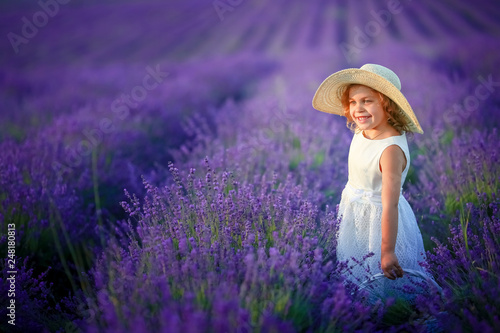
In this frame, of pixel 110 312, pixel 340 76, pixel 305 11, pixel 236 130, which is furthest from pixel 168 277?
pixel 305 11

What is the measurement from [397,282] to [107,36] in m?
7.50

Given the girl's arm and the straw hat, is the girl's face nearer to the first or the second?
the straw hat

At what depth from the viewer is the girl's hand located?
163 cm

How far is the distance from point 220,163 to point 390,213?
1.35m

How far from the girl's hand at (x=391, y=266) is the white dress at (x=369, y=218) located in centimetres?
10

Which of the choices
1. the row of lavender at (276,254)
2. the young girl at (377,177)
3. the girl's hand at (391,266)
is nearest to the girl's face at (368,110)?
the young girl at (377,177)

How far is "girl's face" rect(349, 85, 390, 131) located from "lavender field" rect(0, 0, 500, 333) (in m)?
0.47

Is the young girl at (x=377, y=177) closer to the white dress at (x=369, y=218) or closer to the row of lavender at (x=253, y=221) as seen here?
the white dress at (x=369, y=218)

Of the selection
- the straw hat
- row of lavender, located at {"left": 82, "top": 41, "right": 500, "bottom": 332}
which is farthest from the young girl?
row of lavender, located at {"left": 82, "top": 41, "right": 500, "bottom": 332}

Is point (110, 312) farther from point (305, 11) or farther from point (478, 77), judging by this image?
point (305, 11)

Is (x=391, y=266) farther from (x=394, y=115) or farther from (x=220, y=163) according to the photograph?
(x=220, y=163)

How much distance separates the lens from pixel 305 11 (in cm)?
839

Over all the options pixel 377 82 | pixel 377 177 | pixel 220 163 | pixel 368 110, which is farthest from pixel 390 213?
pixel 220 163

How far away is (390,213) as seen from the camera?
162cm
